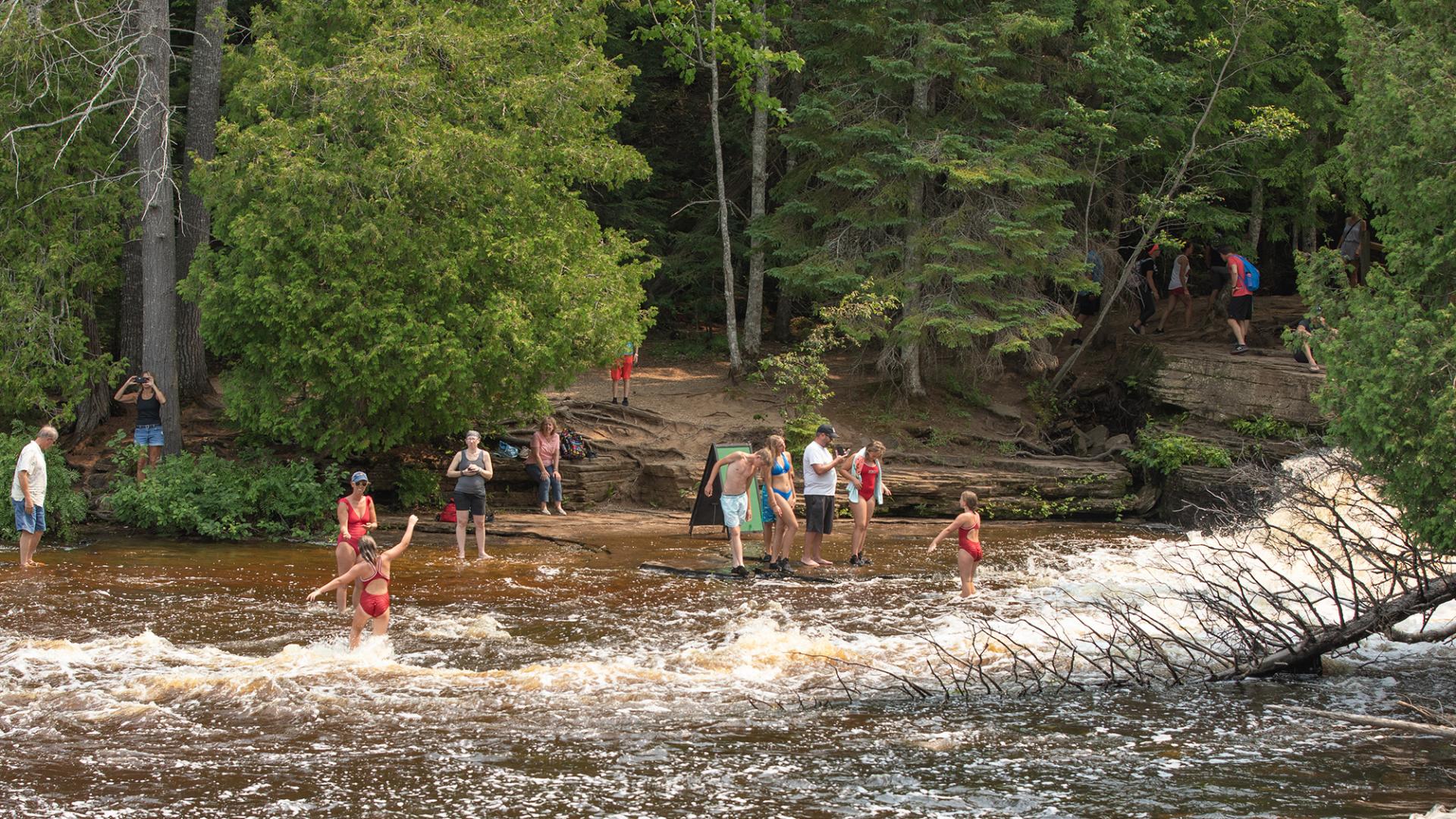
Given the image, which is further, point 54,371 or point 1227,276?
point 1227,276

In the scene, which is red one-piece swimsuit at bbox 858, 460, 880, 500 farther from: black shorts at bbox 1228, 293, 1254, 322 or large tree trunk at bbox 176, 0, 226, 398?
large tree trunk at bbox 176, 0, 226, 398

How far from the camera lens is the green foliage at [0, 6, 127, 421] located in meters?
19.2

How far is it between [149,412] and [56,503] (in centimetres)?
184

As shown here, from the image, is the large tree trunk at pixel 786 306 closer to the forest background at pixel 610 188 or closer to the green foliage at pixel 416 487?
the forest background at pixel 610 188

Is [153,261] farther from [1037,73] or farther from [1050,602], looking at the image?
[1037,73]

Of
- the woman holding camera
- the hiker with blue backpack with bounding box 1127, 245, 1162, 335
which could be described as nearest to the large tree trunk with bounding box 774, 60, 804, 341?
the hiker with blue backpack with bounding box 1127, 245, 1162, 335

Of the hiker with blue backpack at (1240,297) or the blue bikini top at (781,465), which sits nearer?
the blue bikini top at (781,465)

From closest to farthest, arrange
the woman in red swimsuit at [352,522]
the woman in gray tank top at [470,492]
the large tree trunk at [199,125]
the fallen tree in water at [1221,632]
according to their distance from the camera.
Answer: the fallen tree in water at [1221,632] < the woman in red swimsuit at [352,522] < the woman in gray tank top at [470,492] < the large tree trunk at [199,125]

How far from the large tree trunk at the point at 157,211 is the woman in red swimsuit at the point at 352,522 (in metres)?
7.94

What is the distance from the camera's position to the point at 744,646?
11492mm

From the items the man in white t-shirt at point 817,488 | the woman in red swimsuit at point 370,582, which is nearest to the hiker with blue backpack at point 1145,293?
the man in white t-shirt at point 817,488

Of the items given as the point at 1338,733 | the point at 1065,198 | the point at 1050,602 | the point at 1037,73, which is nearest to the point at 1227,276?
the point at 1065,198

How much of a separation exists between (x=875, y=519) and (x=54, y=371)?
12.7 metres

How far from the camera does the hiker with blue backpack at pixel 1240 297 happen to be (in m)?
22.9
